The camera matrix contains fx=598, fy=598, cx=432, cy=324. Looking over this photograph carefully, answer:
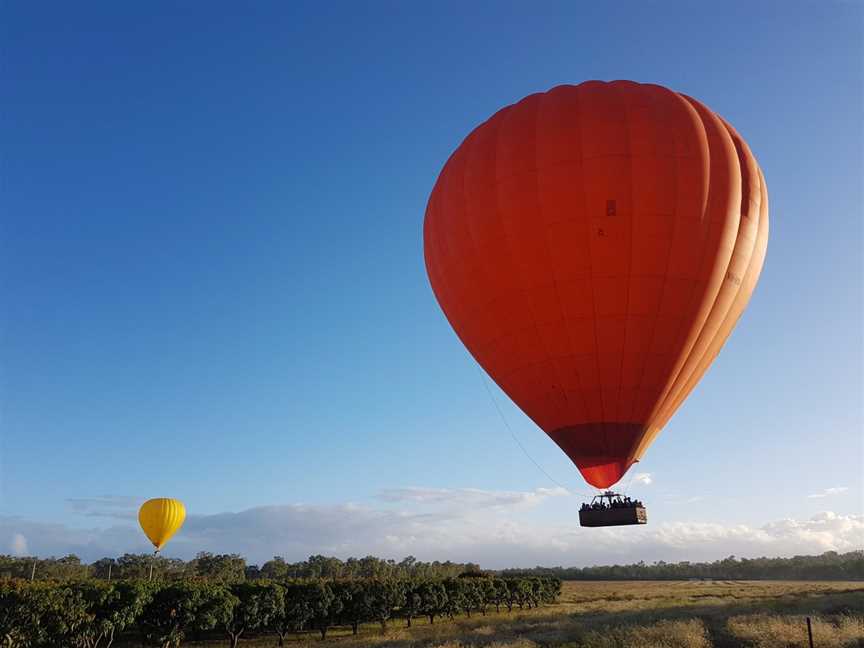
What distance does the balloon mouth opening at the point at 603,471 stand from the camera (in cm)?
2034

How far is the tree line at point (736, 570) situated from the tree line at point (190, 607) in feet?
315

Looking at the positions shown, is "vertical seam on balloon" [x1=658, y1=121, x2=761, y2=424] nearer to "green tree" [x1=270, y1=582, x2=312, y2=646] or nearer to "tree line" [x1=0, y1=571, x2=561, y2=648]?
"tree line" [x1=0, y1=571, x2=561, y2=648]

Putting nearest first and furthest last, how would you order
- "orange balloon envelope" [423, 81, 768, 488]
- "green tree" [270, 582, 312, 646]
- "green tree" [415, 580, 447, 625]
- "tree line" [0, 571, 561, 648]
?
"orange balloon envelope" [423, 81, 768, 488] → "tree line" [0, 571, 561, 648] → "green tree" [270, 582, 312, 646] → "green tree" [415, 580, 447, 625]

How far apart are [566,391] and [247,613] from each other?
2634cm

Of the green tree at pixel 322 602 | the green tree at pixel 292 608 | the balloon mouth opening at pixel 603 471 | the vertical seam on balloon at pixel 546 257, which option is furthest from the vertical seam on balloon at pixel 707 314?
the green tree at pixel 322 602

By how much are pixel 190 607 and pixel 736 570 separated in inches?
6396

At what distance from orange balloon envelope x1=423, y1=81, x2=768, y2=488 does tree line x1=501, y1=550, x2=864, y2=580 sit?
124 metres

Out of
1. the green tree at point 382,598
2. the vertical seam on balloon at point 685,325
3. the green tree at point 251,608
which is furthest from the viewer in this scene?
the green tree at point 382,598

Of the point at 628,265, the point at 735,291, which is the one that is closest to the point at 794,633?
the point at 735,291

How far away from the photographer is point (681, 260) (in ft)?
63.5

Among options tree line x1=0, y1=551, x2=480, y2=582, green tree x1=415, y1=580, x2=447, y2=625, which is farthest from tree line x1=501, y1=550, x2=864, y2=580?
green tree x1=415, y1=580, x2=447, y2=625

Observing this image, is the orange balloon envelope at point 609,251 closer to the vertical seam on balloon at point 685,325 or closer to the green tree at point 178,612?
the vertical seam on balloon at point 685,325

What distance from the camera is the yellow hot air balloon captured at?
5447 cm

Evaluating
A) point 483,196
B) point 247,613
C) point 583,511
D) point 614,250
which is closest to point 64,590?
point 247,613
